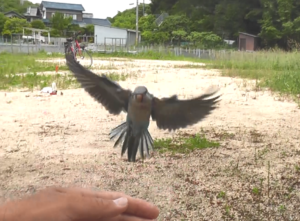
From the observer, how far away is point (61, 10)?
3300 centimetres

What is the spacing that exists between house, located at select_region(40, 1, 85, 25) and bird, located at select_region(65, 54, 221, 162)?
29.5 metres

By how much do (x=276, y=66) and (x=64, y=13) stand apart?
22.2 m

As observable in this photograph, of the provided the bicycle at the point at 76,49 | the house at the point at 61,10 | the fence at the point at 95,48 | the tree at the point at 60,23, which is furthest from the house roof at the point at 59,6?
the bicycle at the point at 76,49

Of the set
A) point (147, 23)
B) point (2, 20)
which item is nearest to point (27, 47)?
point (2, 20)

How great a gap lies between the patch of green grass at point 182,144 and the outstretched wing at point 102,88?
1376 millimetres

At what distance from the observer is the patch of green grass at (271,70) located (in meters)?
8.14

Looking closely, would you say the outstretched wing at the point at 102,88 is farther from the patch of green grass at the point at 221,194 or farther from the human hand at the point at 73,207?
the human hand at the point at 73,207

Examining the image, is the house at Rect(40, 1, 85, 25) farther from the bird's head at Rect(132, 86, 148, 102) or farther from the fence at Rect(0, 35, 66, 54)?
the bird's head at Rect(132, 86, 148, 102)

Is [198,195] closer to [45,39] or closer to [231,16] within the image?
[45,39]

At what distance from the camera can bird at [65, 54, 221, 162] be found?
2.16m

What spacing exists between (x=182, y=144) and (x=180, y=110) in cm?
168

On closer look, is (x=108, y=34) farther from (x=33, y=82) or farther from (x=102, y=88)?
(x=102, y=88)

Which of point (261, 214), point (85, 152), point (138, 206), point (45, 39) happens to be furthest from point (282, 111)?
point (45, 39)

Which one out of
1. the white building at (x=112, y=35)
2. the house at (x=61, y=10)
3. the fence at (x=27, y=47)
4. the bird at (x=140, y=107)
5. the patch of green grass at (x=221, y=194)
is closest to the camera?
the bird at (x=140, y=107)
